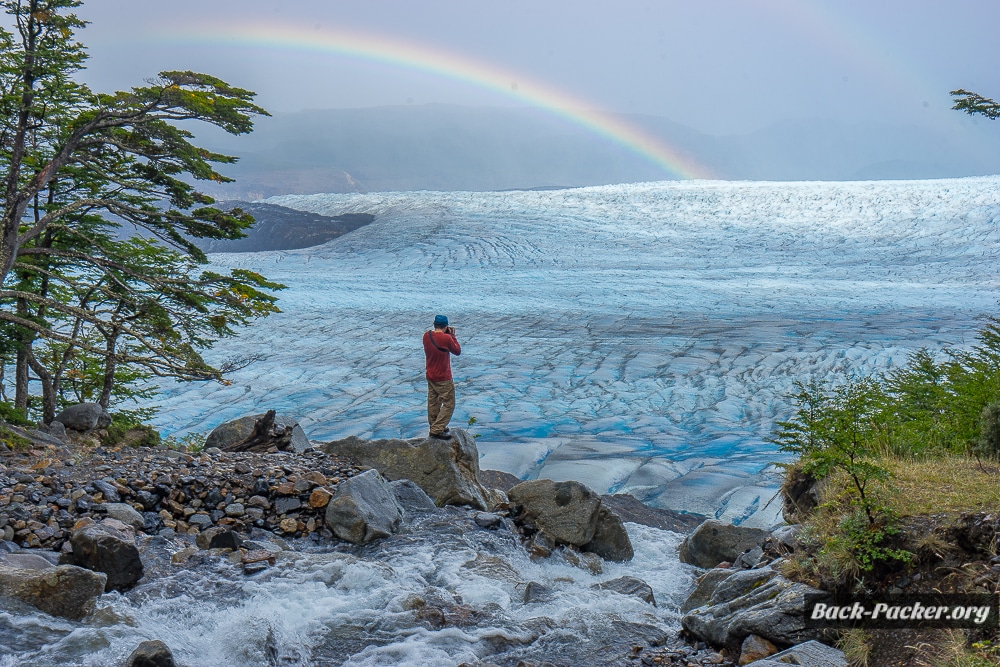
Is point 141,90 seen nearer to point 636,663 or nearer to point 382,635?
point 382,635

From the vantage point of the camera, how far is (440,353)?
332 inches

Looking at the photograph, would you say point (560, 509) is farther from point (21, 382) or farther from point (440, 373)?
point (21, 382)

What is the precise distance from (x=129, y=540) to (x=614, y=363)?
15.9m

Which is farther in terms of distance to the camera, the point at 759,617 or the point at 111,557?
the point at 111,557

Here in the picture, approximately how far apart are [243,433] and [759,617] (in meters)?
7.83

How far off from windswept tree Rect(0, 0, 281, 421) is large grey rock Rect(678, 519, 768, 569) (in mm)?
6489

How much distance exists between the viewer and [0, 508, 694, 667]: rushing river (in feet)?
16.3

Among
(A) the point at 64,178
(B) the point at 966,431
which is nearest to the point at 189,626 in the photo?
(B) the point at 966,431

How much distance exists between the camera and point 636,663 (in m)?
4.90

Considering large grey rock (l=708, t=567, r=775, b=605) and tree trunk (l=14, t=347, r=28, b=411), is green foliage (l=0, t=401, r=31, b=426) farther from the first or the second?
large grey rock (l=708, t=567, r=775, b=605)

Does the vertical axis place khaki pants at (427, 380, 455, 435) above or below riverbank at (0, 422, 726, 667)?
above

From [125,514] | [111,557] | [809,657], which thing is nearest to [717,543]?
[809,657]

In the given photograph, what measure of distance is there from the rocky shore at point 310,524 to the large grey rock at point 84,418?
1.59 metres

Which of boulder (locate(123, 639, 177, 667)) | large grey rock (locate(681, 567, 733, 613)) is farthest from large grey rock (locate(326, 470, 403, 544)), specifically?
large grey rock (locate(681, 567, 733, 613))
